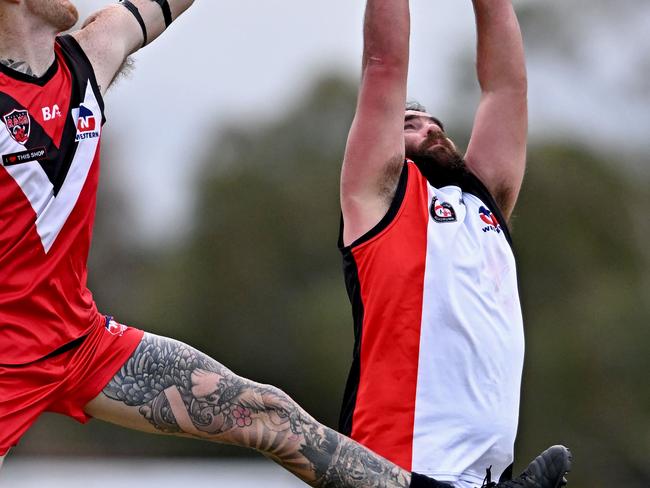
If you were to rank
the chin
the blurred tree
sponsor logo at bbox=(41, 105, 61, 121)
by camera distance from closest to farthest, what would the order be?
sponsor logo at bbox=(41, 105, 61, 121), the chin, the blurred tree

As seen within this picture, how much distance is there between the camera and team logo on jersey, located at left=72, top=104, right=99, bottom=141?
5219 mm

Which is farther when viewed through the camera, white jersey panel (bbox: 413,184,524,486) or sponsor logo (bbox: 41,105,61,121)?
white jersey panel (bbox: 413,184,524,486)

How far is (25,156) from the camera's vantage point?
5031 mm

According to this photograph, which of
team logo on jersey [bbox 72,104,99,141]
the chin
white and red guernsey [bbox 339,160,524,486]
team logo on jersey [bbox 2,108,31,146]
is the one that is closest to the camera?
team logo on jersey [bbox 2,108,31,146]

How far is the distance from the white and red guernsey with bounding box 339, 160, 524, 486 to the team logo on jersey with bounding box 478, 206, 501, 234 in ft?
0.28

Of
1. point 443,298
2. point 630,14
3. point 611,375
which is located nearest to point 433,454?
point 443,298

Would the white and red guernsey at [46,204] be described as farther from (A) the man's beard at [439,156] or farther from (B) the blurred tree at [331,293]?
(B) the blurred tree at [331,293]

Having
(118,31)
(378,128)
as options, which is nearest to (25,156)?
(118,31)

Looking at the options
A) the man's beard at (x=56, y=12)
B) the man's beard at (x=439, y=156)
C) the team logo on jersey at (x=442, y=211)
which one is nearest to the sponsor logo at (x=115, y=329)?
the man's beard at (x=56, y=12)

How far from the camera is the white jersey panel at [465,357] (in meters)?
5.30

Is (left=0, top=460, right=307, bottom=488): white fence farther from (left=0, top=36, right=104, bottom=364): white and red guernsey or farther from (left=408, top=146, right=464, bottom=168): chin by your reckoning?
(left=0, top=36, right=104, bottom=364): white and red guernsey

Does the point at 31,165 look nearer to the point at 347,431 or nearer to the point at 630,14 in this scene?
the point at 347,431

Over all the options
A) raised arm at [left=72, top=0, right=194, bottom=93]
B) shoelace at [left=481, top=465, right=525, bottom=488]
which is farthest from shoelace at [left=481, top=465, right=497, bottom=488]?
raised arm at [left=72, top=0, right=194, bottom=93]

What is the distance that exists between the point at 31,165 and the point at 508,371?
7.18ft
